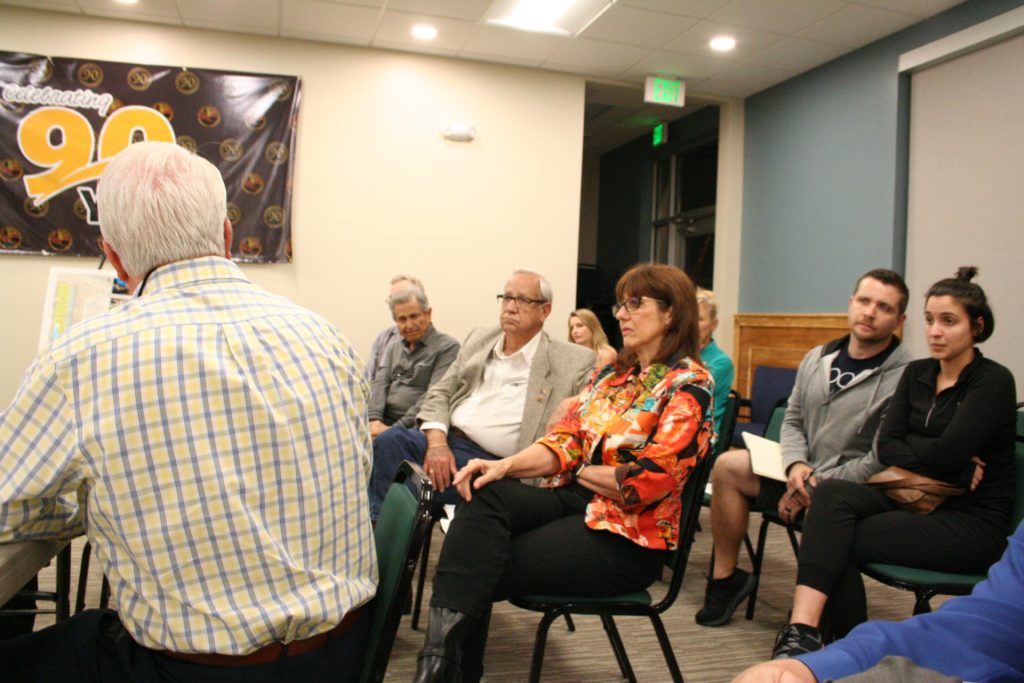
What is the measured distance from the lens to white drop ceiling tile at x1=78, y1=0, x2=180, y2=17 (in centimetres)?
471

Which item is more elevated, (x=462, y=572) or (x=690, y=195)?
(x=690, y=195)

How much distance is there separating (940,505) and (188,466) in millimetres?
2030

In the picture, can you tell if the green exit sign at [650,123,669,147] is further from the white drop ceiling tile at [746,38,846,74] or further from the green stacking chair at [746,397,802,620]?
the green stacking chair at [746,397,802,620]

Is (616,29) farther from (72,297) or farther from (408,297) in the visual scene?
(72,297)

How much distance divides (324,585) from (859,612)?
5.46 feet

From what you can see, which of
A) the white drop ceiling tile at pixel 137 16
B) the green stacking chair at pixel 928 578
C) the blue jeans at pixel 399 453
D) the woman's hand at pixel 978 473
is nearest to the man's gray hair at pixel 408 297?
the blue jeans at pixel 399 453

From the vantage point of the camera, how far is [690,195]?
7.71 m

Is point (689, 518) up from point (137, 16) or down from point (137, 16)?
down

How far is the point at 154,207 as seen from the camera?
1115 millimetres

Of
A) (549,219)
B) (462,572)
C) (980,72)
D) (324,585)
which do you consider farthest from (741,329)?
(324,585)

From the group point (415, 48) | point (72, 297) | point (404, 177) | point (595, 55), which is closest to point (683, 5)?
point (595, 55)

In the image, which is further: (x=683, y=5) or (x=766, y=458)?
(x=683, y=5)

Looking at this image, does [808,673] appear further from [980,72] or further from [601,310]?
[601,310]

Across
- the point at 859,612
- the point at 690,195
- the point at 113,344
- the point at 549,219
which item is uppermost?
the point at 690,195
